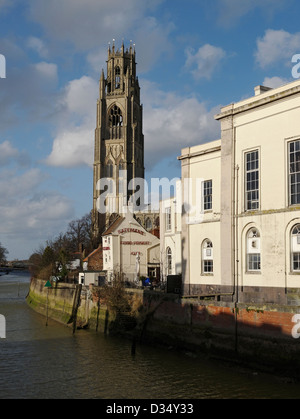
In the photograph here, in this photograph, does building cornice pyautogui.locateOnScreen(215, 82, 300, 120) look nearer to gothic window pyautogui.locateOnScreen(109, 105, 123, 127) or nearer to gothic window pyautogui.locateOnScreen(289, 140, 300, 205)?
gothic window pyautogui.locateOnScreen(289, 140, 300, 205)

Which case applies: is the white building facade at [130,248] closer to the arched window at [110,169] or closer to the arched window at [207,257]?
the arched window at [207,257]

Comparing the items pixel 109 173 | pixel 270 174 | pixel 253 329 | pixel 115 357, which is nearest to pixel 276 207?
pixel 270 174

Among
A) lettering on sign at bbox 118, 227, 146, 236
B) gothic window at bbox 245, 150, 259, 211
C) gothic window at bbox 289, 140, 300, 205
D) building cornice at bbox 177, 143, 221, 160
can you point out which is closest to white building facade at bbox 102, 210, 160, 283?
lettering on sign at bbox 118, 227, 146, 236

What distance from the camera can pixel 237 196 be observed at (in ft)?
98.7

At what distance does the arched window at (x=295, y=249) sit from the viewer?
26422 millimetres

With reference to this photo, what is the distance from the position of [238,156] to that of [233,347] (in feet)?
37.8

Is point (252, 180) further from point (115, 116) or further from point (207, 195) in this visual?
point (115, 116)

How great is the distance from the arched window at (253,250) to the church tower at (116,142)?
251ft

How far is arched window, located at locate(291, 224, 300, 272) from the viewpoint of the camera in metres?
26.4

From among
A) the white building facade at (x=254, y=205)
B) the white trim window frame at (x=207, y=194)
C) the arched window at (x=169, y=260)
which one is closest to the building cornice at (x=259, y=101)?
the white building facade at (x=254, y=205)

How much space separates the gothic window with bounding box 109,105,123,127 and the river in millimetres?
88677

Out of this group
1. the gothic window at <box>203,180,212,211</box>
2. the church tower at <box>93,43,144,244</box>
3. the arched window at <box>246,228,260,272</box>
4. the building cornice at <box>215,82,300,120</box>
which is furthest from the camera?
the church tower at <box>93,43,144,244</box>

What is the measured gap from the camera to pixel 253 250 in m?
29.0

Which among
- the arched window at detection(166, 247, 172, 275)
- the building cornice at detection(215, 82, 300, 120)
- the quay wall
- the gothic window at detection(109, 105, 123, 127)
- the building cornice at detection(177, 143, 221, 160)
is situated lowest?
the quay wall
